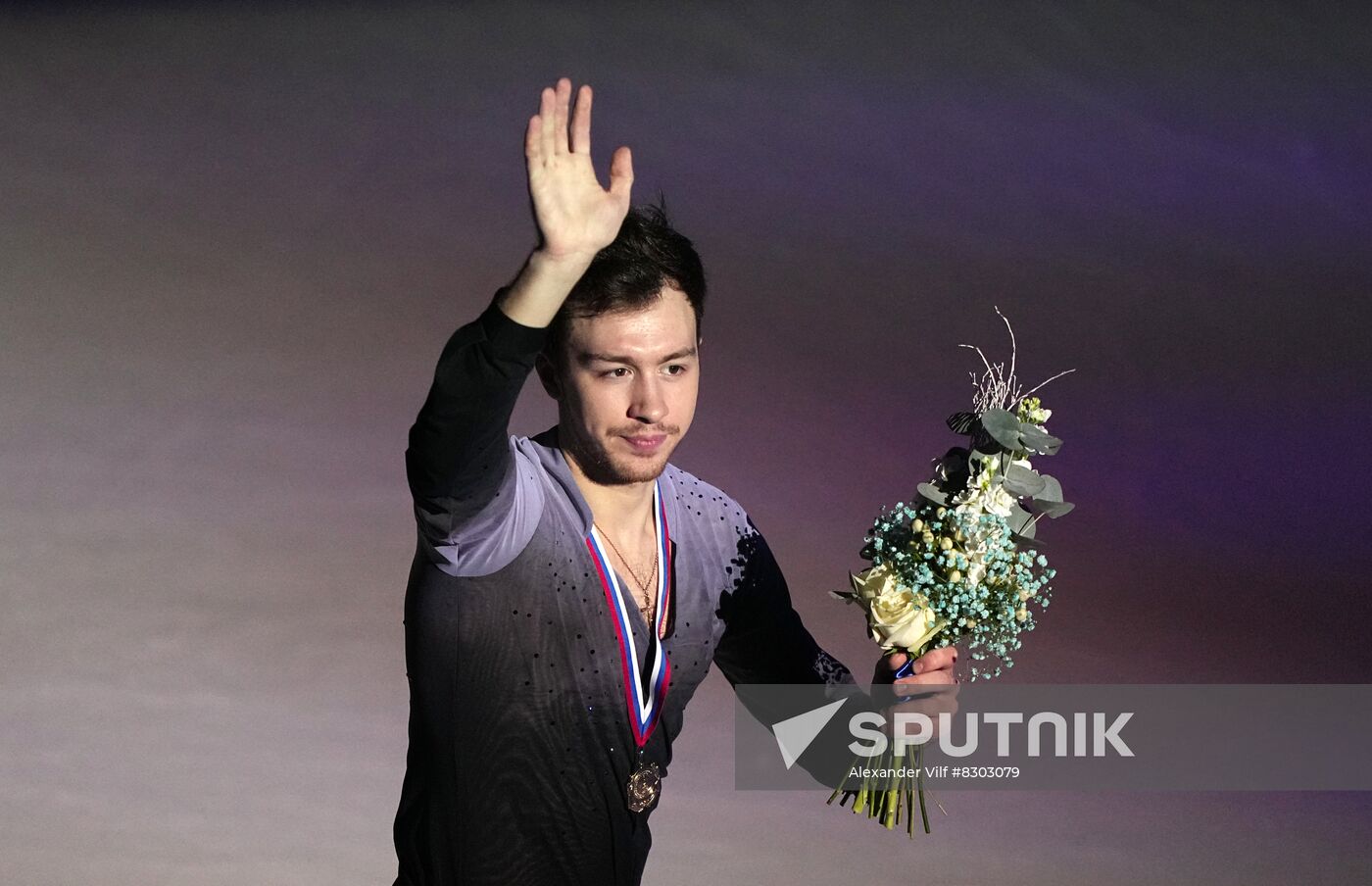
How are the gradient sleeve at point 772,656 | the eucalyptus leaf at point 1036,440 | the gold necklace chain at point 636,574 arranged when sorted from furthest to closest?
the gradient sleeve at point 772,656, the gold necklace chain at point 636,574, the eucalyptus leaf at point 1036,440

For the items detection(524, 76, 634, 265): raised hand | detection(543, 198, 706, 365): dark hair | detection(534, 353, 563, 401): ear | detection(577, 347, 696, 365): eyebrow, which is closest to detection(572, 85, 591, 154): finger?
detection(524, 76, 634, 265): raised hand

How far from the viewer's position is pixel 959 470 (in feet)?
10.9

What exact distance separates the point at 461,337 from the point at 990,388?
1.17 metres

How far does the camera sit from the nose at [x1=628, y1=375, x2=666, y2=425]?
10.3 ft

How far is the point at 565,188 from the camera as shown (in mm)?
2646

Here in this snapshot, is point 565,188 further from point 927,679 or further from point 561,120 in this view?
point 927,679

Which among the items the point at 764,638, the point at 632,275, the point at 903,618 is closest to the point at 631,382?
the point at 632,275

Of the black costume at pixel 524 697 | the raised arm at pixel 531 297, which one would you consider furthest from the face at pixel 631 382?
the raised arm at pixel 531 297

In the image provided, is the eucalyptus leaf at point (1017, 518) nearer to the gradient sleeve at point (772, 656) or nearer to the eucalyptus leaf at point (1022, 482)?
the eucalyptus leaf at point (1022, 482)

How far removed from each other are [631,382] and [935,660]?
30.4 inches

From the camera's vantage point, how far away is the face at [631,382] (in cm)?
314

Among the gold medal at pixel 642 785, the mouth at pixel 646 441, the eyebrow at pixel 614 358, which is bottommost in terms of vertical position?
the gold medal at pixel 642 785

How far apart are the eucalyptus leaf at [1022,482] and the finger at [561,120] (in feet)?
3.67

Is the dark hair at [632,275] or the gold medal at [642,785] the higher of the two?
the dark hair at [632,275]
